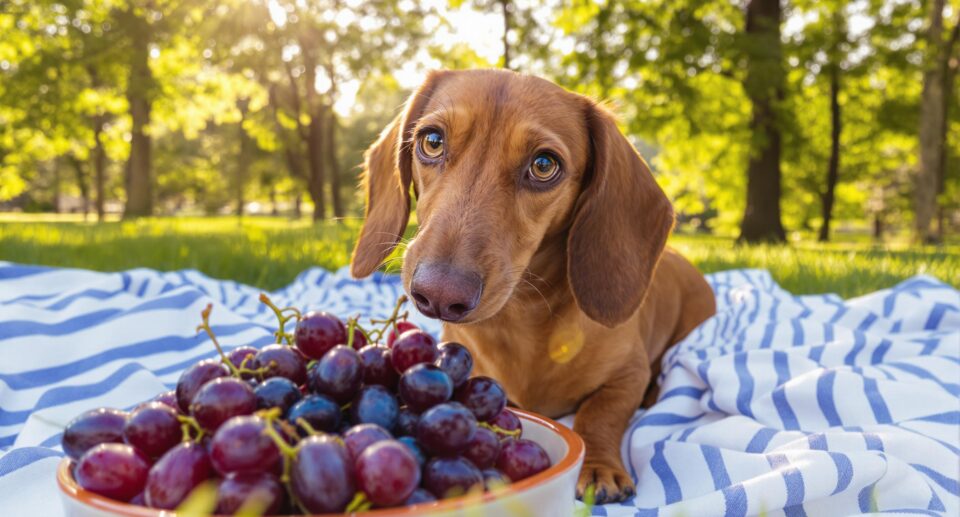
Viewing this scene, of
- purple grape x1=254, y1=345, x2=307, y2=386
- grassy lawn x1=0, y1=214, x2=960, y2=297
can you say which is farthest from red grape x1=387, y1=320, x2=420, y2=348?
grassy lawn x1=0, y1=214, x2=960, y2=297

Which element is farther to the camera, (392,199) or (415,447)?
(392,199)

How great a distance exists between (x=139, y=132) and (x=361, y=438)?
61.5 feet

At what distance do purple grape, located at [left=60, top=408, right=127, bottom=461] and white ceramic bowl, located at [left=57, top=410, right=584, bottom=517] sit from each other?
0.03 meters

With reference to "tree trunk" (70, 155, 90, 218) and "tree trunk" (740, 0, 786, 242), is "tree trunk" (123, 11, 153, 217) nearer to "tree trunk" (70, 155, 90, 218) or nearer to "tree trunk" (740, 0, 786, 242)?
"tree trunk" (740, 0, 786, 242)

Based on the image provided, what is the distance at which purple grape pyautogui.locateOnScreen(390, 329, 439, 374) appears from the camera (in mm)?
1167

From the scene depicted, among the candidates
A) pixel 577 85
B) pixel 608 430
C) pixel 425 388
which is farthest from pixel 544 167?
pixel 577 85

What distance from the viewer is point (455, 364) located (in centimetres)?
120

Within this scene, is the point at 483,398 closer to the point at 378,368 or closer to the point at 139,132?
the point at 378,368

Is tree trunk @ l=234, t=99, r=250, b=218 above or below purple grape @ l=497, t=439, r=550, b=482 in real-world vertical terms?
above

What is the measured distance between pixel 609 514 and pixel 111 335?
2225mm

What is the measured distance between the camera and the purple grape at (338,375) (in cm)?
105

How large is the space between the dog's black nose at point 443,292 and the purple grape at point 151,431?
0.63 metres

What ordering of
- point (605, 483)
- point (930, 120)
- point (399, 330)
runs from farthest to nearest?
point (930, 120), point (605, 483), point (399, 330)

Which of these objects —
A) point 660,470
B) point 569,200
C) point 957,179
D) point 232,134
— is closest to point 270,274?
point 569,200
